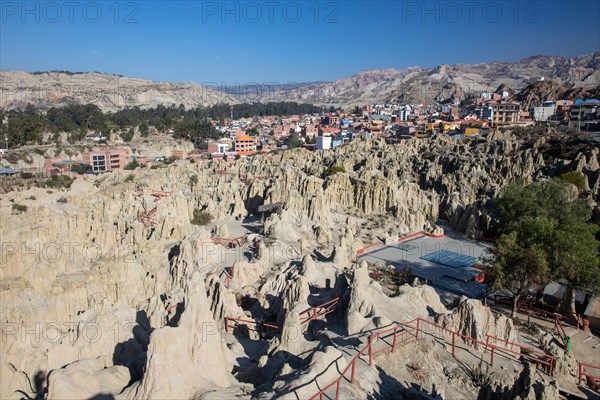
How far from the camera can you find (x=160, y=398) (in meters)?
8.17

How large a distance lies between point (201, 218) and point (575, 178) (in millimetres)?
29965

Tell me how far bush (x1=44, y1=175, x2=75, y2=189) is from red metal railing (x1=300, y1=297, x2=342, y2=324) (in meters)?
36.9

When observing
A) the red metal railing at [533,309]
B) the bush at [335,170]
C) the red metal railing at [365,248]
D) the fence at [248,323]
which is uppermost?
the bush at [335,170]

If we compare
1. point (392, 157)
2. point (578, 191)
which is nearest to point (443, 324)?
point (578, 191)

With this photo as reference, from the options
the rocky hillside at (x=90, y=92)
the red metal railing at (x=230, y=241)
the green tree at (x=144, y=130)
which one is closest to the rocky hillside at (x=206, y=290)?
the red metal railing at (x=230, y=241)

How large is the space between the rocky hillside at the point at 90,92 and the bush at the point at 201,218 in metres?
116

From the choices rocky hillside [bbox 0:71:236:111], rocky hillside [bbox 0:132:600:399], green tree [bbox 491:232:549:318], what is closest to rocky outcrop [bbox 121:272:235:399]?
rocky hillside [bbox 0:132:600:399]

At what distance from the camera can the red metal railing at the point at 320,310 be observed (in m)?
13.8

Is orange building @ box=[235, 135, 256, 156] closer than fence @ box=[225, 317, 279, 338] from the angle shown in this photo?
No

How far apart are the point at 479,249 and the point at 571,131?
3990cm

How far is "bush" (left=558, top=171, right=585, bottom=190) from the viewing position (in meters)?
36.1

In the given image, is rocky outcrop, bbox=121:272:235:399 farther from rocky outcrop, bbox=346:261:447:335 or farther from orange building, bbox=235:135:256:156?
orange building, bbox=235:135:256:156

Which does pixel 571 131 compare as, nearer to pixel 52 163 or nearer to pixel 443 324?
pixel 443 324

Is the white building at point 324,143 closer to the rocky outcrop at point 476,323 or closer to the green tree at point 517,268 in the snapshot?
the green tree at point 517,268
